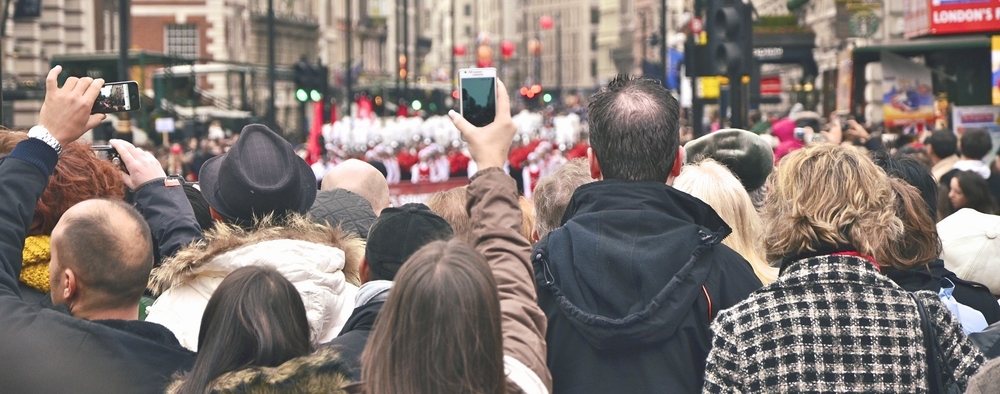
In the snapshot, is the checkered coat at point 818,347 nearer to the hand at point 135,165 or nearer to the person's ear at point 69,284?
the person's ear at point 69,284

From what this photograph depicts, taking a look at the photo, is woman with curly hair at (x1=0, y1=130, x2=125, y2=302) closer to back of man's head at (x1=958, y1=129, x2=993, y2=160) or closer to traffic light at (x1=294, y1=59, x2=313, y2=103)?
back of man's head at (x1=958, y1=129, x2=993, y2=160)

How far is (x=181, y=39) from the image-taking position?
59844mm

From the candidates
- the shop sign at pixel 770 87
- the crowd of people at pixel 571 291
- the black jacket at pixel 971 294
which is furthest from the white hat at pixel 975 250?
the shop sign at pixel 770 87

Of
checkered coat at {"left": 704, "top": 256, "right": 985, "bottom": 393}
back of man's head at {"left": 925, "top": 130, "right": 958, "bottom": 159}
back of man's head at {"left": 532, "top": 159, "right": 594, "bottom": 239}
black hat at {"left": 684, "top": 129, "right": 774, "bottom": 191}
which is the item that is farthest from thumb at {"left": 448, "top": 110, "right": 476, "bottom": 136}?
back of man's head at {"left": 925, "top": 130, "right": 958, "bottom": 159}

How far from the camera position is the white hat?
231 inches

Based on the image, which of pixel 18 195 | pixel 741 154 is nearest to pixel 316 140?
pixel 741 154

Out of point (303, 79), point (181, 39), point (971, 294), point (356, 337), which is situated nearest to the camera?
point (356, 337)

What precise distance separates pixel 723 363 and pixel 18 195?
206 centimetres

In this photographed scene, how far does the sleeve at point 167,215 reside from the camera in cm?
462

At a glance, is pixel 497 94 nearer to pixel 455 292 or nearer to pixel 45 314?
pixel 455 292

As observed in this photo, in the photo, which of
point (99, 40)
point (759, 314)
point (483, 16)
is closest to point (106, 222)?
point (759, 314)

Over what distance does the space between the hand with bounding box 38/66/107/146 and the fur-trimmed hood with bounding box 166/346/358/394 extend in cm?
132

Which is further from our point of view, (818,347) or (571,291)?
(571,291)

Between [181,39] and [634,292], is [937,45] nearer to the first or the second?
[634,292]
